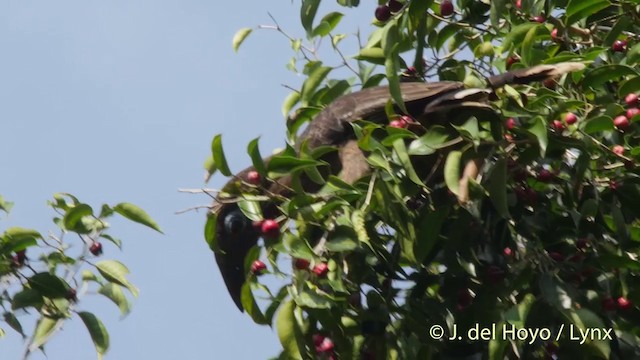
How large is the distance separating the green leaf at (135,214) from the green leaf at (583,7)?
1333 mm

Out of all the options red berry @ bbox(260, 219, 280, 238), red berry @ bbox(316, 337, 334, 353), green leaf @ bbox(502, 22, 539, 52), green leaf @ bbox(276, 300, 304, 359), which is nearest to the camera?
green leaf @ bbox(276, 300, 304, 359)

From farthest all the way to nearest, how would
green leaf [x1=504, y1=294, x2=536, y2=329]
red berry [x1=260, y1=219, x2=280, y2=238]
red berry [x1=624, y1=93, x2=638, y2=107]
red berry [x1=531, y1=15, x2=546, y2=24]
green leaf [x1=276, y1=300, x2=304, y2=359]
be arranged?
1. red berry [x1=531, y1=15, x2=546, y2=24]
2. red berry [x1=624, y1=93, x2=638, y2=107]
3. red berry [x1=260, y1=219, x2=280, y2=238]
4. green leaf [x1=276, y1=300, x2=304, y2=359]
5. green leaf [x1=504, y1=294, x2=536, y2=329]

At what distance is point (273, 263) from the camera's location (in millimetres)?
3301

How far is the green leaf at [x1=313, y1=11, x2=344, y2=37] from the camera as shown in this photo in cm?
404

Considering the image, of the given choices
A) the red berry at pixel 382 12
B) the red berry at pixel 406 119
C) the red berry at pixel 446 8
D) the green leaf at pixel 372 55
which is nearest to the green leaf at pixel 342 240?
the red berry at pixel 406 119

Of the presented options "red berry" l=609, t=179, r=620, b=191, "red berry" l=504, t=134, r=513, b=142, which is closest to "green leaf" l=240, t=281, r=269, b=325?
"red berry" l=504, t=134, r=513, b=142

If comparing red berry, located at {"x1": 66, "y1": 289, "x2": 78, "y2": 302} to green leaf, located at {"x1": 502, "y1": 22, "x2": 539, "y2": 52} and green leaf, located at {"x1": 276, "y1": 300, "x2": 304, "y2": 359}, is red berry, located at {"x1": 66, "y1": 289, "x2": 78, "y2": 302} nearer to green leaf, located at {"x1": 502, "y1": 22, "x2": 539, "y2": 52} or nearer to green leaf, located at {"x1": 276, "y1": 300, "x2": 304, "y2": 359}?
green leaf, located at {"x1": 276, "y1": 300, "x2": 304, "y2": 359}

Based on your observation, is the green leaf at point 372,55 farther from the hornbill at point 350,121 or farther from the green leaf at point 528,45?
the green leaf at point 528,45

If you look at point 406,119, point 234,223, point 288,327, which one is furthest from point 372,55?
point 288,327

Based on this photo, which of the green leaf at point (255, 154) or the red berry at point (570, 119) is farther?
the red berry at point (570, 119)

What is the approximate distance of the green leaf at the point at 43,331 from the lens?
334cm

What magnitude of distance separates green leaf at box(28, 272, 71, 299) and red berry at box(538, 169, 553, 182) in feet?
4.29

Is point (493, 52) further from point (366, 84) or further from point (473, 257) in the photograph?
point (473, 257)

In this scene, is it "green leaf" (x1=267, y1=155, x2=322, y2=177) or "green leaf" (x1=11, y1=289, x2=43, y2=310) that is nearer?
"green leaf" (x1=267, y1=155, x2=322, y2=177)
